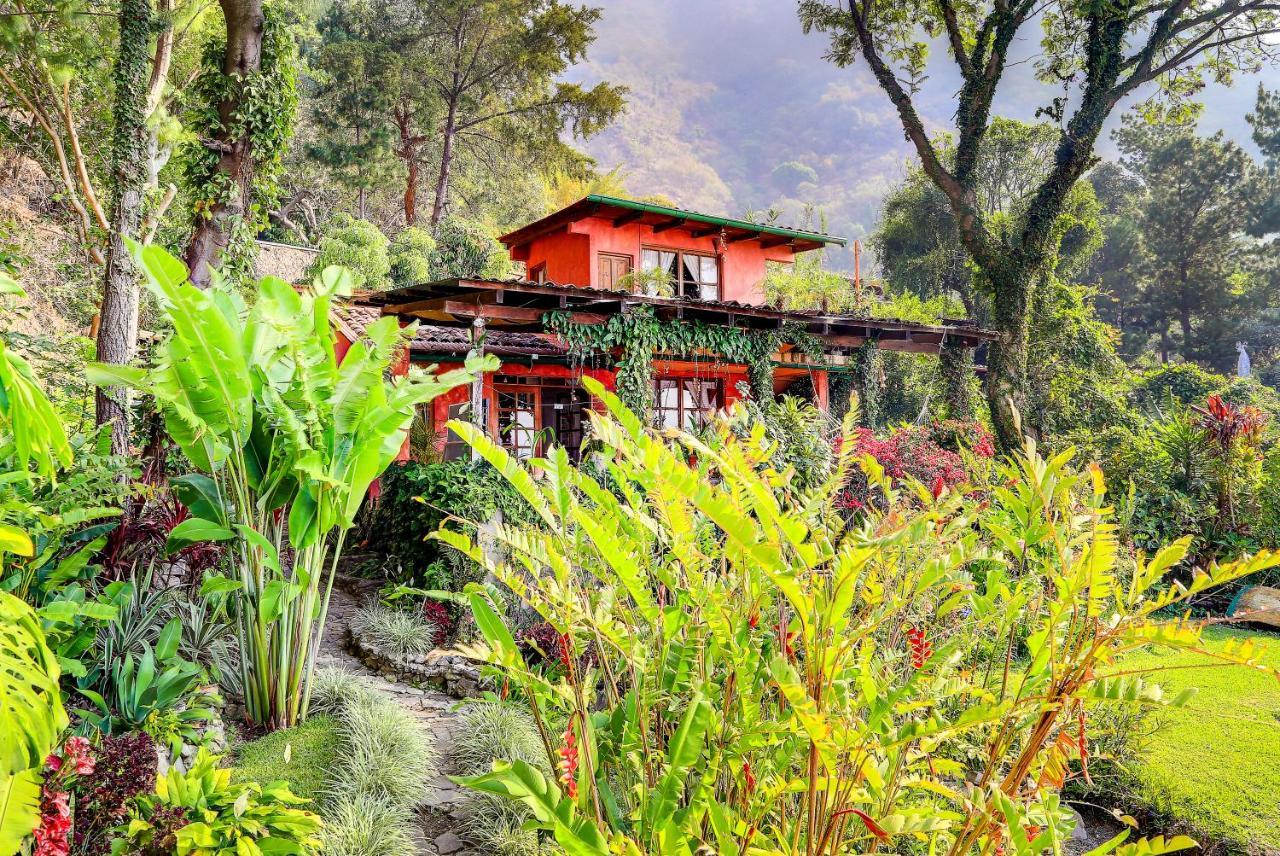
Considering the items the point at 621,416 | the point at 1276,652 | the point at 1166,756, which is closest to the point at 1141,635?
the point at 621,416

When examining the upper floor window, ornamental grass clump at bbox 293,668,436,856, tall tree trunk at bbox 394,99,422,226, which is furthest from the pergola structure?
tall tree trunk at bbox 394,99,422,226

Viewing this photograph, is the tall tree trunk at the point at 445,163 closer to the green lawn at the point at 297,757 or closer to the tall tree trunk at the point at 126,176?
the tall tree trunk at the point at 126,176

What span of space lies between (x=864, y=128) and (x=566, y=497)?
415 feet

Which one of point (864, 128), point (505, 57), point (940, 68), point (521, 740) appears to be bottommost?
Result: point (521, 740)

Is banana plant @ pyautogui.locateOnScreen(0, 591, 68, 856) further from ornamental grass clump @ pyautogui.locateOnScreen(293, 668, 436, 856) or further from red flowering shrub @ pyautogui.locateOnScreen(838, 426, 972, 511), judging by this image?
red flowering shrub @ pyautogui.locateOnScreen(838, 426, 972, 511)

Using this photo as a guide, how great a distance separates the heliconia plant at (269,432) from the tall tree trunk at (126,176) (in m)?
4.30

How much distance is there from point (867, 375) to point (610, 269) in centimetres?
534

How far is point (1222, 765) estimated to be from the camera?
4348mm

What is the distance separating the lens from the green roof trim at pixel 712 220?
12898 millimetres

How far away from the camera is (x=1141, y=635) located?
1388mm

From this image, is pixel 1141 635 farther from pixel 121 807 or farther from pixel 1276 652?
pixel 1276 652

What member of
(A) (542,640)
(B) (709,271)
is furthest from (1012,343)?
(A) (542,640)

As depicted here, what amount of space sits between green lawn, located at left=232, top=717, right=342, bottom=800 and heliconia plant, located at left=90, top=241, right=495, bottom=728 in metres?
0.20

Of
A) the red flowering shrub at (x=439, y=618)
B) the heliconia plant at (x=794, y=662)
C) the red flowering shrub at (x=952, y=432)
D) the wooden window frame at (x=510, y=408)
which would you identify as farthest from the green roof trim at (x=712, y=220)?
the heliconia plant at (x=794, y=662)
